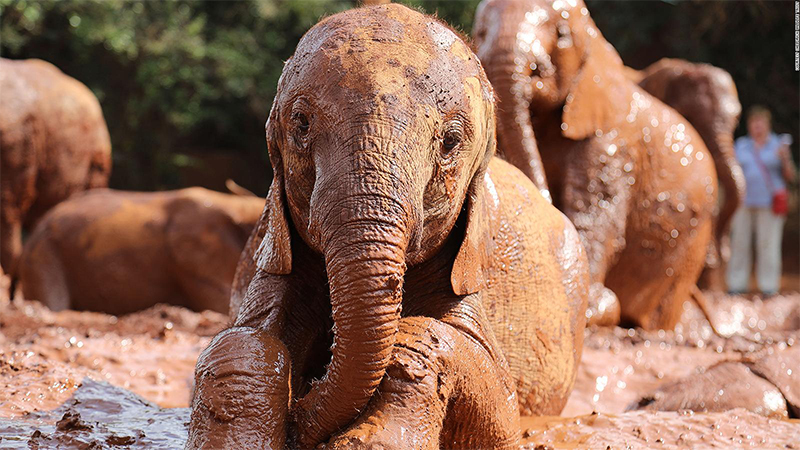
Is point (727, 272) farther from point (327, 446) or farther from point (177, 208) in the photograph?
point (327, 446)

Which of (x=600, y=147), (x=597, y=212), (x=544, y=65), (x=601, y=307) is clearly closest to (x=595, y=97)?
(x=600, y=147)

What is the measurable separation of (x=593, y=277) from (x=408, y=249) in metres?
4.23

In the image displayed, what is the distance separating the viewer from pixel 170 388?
16.0ft

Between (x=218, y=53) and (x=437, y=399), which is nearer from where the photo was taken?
(x=437, y=399)

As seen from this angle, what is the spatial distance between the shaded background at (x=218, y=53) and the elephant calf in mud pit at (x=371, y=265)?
12340 millimetres

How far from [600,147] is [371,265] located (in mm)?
4524

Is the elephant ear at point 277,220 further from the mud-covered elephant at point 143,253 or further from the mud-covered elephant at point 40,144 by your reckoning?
the mud-covered elephant at point 40,144

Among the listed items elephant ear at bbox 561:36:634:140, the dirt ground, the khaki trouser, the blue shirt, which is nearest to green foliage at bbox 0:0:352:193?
the blue shirt

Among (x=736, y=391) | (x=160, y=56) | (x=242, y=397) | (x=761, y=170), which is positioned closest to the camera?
(x=242, y=397)

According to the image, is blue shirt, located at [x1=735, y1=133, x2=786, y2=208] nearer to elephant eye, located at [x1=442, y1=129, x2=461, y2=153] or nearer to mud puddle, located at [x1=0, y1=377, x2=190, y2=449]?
mud puddle, located at [x1=0, y1=377, x2=190, y2=449]

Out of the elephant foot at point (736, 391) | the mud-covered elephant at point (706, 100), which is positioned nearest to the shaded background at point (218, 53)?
the mud-covered elephant at point (706, 100)

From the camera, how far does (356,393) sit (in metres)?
2.82

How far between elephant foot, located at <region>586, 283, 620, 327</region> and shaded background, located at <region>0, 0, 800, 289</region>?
8843 millimetres

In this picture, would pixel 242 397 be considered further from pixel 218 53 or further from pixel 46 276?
pixel 218 53
